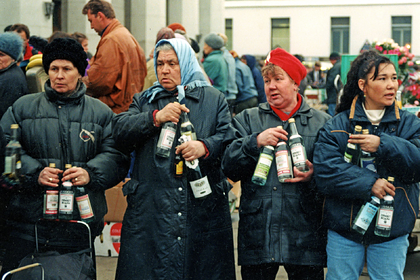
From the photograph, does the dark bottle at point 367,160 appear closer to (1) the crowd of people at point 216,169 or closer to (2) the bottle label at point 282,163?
(1) the crowd of people at point 216,169

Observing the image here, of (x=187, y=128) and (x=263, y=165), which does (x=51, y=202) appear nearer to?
(x=187, y=128)

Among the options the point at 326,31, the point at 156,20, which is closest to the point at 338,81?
the point at 156,20

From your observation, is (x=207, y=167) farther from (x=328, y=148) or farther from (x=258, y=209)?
(x=328, y=148)

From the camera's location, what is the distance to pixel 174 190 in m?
3.99

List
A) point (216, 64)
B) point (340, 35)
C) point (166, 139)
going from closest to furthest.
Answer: point (166, 139), point (216, 64), point (340, 35)

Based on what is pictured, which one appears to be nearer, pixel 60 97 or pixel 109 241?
pixel 60 97

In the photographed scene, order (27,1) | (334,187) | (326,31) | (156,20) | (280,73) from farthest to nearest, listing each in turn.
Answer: (326,31)
(156,20)
(27,1)
(280,73)
(334,187)

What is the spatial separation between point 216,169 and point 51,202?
46.5 inches

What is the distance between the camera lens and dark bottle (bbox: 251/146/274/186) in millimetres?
3832

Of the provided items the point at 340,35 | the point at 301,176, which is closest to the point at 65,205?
the point at 301,176

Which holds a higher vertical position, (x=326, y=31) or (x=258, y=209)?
(x=326, y=31)

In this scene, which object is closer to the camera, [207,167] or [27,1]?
[207,167]

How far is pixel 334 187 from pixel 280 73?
88cm

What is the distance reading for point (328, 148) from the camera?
12.5ft
